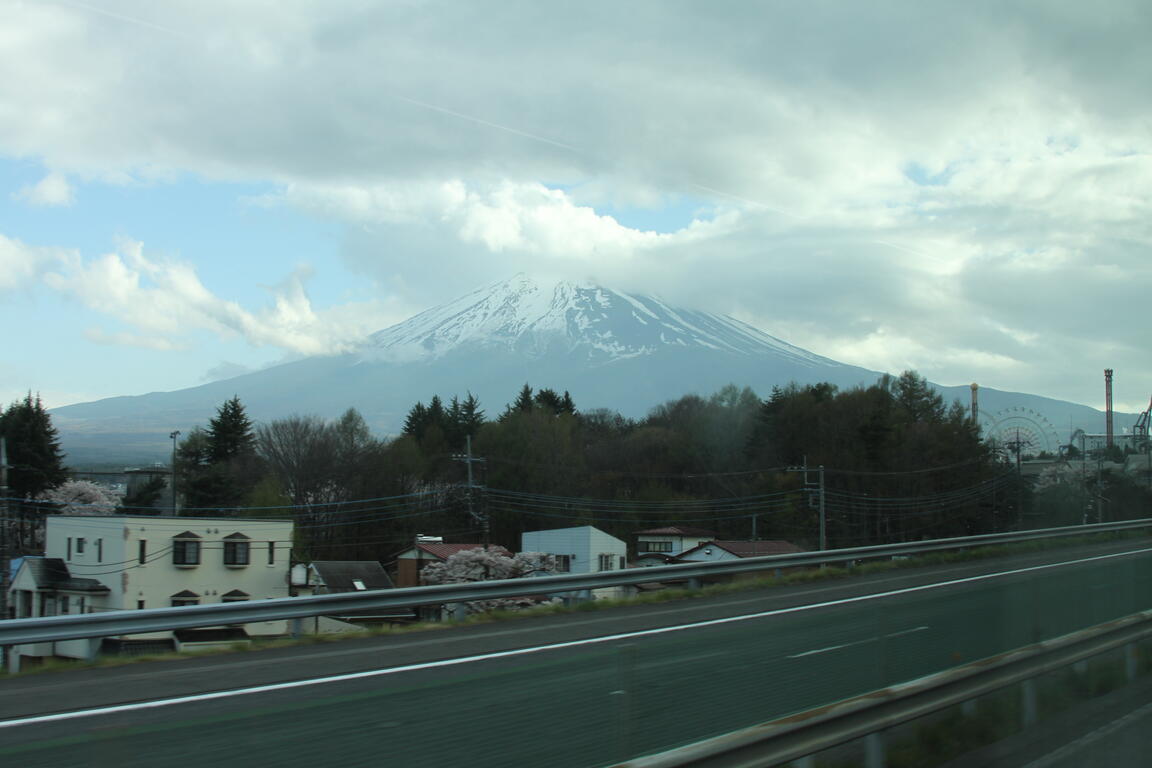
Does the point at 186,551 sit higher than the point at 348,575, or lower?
higher

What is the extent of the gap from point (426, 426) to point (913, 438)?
50.3 metres

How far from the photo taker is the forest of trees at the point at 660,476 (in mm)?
72312

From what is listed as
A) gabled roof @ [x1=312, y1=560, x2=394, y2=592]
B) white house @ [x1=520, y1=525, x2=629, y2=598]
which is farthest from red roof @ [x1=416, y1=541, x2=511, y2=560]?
white house @ [x1=520, y1=525, x2=629, y2=598]

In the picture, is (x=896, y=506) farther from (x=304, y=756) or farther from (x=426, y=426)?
(x=304, y=756)

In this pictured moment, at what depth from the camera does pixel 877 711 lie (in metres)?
5.56

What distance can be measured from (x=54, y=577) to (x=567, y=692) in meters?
34.2

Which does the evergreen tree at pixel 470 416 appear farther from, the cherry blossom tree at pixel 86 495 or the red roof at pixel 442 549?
the red roof at pixel 442 549

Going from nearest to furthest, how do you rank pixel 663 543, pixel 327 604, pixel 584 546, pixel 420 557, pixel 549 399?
pixel 327 604, pixel 420 557, pixel 584 546, pixel 663 543, pixel 549 399

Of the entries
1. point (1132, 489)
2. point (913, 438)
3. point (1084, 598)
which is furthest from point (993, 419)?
point (1084, 598)

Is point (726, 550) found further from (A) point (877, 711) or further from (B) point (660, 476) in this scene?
(A) point (877, 711)

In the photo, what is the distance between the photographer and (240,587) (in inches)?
1650

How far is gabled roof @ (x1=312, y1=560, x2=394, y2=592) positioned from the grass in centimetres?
2753

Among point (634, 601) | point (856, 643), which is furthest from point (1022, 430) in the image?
point (856, 643)

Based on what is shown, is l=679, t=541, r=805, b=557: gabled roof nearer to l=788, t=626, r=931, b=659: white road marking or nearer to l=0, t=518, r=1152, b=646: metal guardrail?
l=0, t=518, r=1152, b=646: metal guardrail
